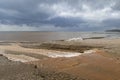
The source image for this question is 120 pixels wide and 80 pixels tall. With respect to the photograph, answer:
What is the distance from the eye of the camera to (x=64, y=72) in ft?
44.1

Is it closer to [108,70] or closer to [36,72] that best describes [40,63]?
[36,72]

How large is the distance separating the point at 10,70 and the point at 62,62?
444 centimetres

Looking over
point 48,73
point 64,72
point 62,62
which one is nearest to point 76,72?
point 64,72

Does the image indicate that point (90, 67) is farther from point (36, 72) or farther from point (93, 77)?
point (36, 72)

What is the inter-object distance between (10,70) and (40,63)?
3670mm

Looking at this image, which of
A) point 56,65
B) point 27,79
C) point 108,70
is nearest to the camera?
point 27,79

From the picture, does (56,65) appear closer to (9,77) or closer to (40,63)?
(40,63)

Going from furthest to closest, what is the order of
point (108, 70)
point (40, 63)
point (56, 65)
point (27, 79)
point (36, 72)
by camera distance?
point (40, 63)
point (56, 65)
point (108, 70)
point (36, 72)
point (27, 79)

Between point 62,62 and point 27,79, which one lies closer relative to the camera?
point 27,79

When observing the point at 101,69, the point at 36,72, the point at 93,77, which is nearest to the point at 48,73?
the point at 36,72

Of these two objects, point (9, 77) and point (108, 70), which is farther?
point (108, 70)

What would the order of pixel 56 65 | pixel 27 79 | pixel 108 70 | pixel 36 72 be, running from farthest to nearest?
pixel 56 65 < pixel 108 70 < pixel 36 72 < pixel 27 79

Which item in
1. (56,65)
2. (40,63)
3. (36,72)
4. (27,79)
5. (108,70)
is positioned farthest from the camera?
(40,63)

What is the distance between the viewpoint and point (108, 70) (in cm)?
1418
